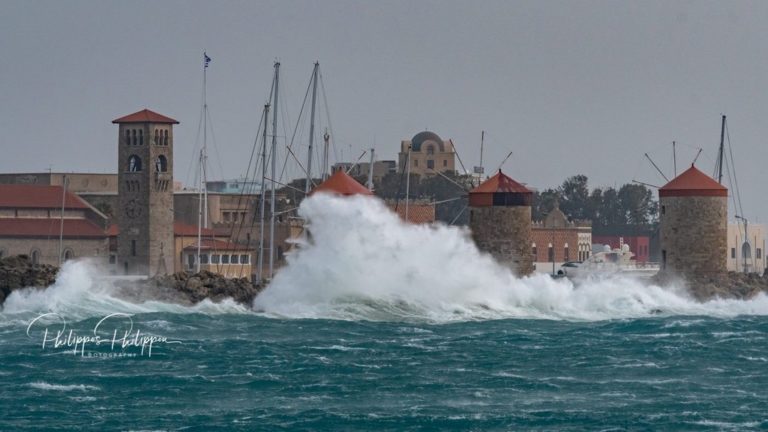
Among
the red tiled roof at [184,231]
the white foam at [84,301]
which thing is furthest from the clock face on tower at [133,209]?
the white foam at [84,301]

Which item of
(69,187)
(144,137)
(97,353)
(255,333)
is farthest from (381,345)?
(69,187)

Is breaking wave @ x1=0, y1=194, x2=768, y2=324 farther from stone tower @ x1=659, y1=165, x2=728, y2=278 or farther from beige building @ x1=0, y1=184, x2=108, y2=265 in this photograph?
beige building @ x1=0, y1=184, x2=108, y2=265

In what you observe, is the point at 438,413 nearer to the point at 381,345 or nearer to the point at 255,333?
the point at 381,345

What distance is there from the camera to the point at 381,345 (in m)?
49.7

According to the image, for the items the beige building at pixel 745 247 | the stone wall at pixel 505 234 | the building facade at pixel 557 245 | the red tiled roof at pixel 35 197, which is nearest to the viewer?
the stone wall at pixel 505 234

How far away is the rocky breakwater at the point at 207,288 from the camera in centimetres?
6278

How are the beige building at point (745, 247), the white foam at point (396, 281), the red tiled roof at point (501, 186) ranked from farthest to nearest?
the beige building at point (745, 247) → the red tiled roof at point (501, 186) → the white foam at point (396, 281)

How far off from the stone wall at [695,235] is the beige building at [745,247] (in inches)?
1191

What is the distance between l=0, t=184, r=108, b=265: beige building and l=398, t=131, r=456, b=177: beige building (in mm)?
41154

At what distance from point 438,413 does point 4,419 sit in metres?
8.71

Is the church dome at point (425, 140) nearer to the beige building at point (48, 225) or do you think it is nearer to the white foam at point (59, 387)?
the beige building at point (48, 225)

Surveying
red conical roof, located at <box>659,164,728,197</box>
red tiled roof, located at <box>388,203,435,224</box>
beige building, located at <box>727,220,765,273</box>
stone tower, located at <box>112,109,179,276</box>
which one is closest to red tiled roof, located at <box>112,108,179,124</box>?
stone tower, located at <box>112,109,179,276</box>

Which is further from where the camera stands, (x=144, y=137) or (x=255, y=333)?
(x=144, y=137)

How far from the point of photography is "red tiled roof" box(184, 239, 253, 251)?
79.5m
